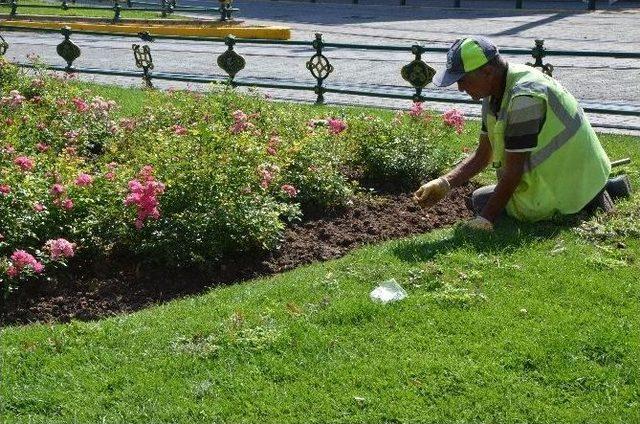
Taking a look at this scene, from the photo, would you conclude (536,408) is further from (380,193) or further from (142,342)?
(380,193)

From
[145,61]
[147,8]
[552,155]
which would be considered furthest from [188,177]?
[147,8]

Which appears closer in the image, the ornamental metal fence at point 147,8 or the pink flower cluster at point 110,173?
the pink flower cluster at point 110,173

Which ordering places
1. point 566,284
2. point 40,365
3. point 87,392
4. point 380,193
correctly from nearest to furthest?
point 87,392
point 40,365
point 566,284
point 380,193

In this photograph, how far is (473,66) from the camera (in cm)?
623

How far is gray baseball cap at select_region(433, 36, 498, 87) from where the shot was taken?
20.3 feet

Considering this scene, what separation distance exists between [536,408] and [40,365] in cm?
247

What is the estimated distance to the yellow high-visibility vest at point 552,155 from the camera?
645cm

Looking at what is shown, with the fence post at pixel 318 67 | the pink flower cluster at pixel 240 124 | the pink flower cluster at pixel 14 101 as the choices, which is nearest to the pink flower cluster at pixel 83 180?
the pink flower cluster at pixel 240 124

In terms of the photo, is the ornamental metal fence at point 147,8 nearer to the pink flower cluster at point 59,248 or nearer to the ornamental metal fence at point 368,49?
the ornamental metal fence at point 368,49

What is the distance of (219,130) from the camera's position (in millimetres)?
7430

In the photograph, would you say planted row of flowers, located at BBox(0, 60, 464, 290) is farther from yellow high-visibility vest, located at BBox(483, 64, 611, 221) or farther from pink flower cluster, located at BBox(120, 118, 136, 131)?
yellow high-visibility vest, located at BBox(483, 64, 611, 221)

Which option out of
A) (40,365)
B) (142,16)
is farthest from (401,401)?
(142,16)

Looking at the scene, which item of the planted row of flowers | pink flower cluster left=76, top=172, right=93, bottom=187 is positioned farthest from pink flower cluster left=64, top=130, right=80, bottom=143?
pink flower cluster left=76, top=172, right=93, bottom=187

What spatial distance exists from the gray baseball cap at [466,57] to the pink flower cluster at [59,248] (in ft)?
8.20
